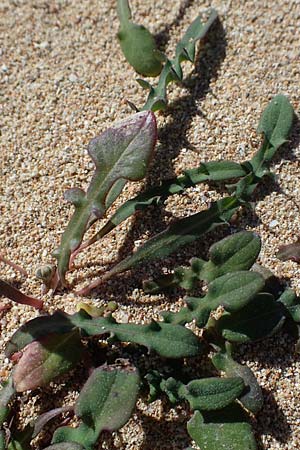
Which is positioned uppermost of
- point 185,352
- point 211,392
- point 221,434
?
point 185,352

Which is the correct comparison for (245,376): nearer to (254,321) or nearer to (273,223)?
(254,321)

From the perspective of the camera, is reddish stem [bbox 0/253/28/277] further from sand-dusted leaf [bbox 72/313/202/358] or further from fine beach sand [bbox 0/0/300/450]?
sand-dusted leaf [bbox 72/313/202/358]

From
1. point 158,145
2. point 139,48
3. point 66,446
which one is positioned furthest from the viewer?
point 139,48

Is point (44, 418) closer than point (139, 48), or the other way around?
point (44, 418)

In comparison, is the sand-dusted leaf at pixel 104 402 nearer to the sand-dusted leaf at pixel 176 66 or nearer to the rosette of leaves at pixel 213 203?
the rosette of leaves at pixel 213 203

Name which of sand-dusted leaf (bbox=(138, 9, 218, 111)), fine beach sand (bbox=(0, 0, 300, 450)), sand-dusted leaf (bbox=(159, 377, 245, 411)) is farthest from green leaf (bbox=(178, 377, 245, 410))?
sand-dusted leaf (bbox=(138, 9, 218, 111))

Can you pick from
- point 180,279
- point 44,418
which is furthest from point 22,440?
point 180,279
